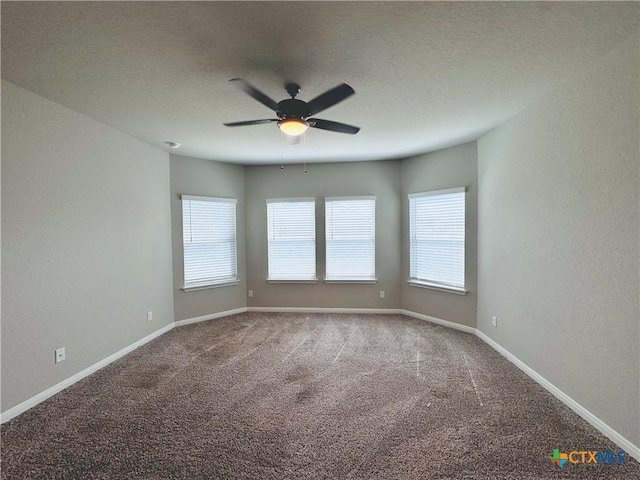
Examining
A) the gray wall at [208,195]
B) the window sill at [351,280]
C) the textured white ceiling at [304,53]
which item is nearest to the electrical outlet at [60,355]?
the gray wall at [208,195]

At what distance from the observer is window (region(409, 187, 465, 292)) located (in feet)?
12.9

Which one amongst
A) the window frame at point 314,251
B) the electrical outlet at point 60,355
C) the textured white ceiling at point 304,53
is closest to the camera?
the textured white ceiling at point 304,53

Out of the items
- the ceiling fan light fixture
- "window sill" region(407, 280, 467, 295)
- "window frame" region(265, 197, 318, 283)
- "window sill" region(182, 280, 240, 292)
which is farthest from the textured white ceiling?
"window sill" region(182, 280, 240, 292)

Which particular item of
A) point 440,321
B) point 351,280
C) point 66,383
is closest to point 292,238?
point 351,280

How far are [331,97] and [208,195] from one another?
10.6 ft

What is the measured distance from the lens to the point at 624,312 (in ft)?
6.00

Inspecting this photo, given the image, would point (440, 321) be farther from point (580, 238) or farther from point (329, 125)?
point (329, 125)

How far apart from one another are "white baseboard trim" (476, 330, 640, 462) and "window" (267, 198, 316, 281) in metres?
2.94

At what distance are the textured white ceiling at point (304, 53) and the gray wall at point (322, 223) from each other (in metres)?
1.83

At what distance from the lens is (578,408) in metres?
2.16

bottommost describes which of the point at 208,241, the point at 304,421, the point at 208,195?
the point at 304,421

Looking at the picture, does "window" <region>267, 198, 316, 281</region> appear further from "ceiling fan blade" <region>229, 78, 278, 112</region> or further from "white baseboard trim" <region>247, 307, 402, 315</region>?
"ceiling fan blade" <region>229, 78, 278, 112</region>

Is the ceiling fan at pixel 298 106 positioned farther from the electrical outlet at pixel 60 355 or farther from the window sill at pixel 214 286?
the window sill at pixel 214 286

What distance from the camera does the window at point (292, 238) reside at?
4.86 metres
